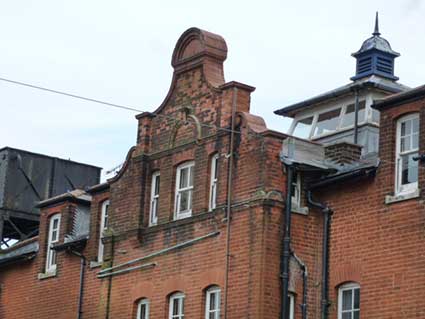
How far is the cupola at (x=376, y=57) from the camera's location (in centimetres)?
3744

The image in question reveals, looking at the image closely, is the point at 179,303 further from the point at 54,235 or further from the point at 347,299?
the point at 54,235

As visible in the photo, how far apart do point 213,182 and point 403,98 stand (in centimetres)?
607

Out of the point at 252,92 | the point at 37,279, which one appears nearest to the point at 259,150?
the point at 252,92

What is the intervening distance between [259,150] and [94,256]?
8.77 metres

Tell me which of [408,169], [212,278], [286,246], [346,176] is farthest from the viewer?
[212,278]

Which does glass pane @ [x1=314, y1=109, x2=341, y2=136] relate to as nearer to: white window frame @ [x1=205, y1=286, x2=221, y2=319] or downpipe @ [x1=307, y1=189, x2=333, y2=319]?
downpipe @ [x1=307, y1=189, x2=333, y2=319]

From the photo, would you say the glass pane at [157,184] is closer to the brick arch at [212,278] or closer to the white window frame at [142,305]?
the white window frame at [142,305]

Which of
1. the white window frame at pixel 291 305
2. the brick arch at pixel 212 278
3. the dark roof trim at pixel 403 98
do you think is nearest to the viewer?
the dark roof trim at pixel 403 98

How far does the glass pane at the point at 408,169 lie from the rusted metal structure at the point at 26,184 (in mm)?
19649

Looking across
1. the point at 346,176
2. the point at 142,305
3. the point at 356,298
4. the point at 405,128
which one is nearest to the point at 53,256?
the point at 142,305

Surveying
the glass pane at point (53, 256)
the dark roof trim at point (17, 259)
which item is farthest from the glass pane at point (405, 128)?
the dark roof trim at point (17, 259)

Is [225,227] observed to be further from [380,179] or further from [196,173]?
[380,179]

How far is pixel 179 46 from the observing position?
34.1 meters

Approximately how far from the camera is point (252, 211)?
97.7 feet
